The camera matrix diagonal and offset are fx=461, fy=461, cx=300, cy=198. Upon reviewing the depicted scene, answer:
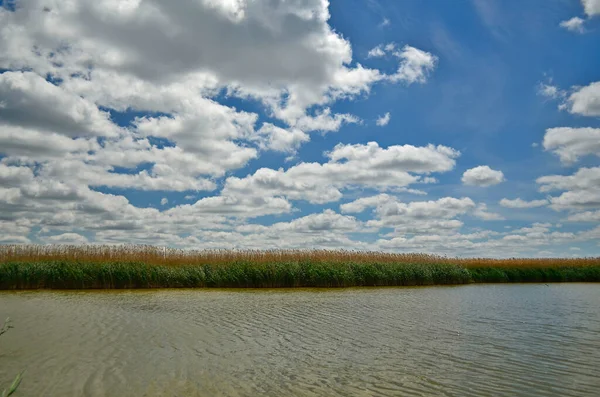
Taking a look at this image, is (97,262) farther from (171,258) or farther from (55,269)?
(171,258)

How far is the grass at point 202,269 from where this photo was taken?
2309 centimetres

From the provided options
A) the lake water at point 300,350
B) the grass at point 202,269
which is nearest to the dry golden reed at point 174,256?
the grass at point 202,269

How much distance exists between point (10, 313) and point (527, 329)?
14.3 m

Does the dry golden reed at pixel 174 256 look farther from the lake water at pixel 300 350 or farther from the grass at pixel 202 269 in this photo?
the lake water at pixel 300 350

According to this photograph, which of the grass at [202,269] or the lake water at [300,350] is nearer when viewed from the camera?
the lake water at [300,350]

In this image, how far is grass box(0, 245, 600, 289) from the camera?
23.1 meters

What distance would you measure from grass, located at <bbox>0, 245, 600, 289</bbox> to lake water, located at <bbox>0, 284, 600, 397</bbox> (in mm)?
7904

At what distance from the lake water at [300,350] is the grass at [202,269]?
7904mm

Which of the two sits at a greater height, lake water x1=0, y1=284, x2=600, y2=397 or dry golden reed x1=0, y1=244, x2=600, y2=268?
dry golden reed x1=0, y1=244, x2=600, y2=268

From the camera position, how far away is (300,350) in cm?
883

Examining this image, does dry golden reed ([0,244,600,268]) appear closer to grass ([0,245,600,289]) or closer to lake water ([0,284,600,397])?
grass ([0,245,600,289])

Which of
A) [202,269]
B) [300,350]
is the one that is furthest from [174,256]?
[300,350]

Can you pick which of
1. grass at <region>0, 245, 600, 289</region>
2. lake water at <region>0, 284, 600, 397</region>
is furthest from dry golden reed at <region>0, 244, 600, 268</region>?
lake water at <region>0, 284, 600, 397</region>

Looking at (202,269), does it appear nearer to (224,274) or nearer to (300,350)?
(224,274)
